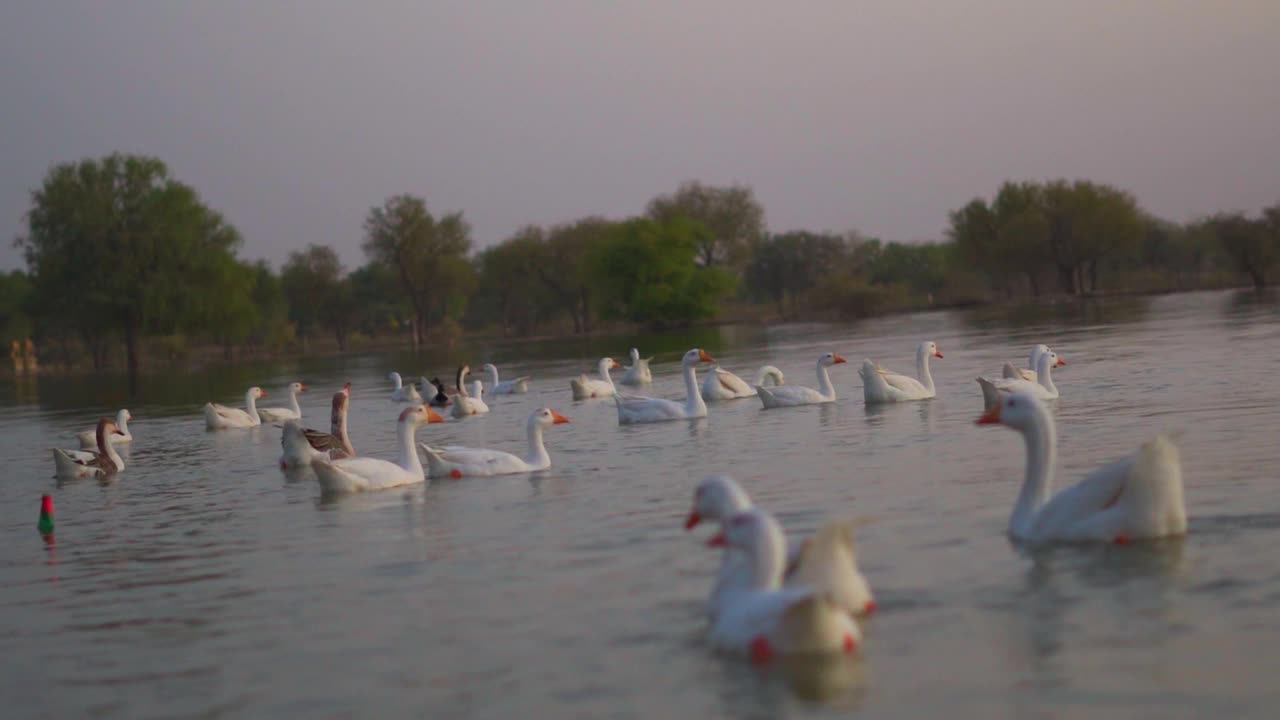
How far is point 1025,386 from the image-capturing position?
18688 millimetres

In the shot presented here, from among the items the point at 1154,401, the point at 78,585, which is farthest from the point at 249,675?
the point at 1154,401

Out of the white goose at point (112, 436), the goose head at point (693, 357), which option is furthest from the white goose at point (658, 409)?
the white goose at point (112, 436)

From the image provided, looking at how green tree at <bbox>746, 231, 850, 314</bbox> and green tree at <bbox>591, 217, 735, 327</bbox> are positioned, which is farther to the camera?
green tree at <bbox>746, 231, 850, 314</bbox>

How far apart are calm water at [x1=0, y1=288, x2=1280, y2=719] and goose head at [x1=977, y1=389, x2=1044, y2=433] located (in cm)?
76

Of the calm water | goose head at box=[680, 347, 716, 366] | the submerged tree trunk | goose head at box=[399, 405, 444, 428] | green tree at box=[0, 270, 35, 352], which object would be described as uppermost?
green tree at box=[0, 270, 35, 352]

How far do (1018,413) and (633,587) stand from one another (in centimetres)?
278

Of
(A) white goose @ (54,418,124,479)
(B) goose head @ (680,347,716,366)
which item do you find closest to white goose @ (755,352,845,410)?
(B) goose head @ (680,347,716,366)

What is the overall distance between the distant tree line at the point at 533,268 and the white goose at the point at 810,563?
70.5m

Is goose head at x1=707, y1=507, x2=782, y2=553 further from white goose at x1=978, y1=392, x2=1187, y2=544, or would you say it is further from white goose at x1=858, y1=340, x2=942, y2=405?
white goose at x1=858, y1=340, x2=942, y2=405

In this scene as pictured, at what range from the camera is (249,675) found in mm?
7895

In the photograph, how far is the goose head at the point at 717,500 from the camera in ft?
25.6

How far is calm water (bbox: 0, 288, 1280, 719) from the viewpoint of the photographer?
6.88 metres

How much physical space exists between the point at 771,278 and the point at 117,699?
144m

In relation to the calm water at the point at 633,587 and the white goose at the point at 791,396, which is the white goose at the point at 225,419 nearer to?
the calm water at the point at 633,587
